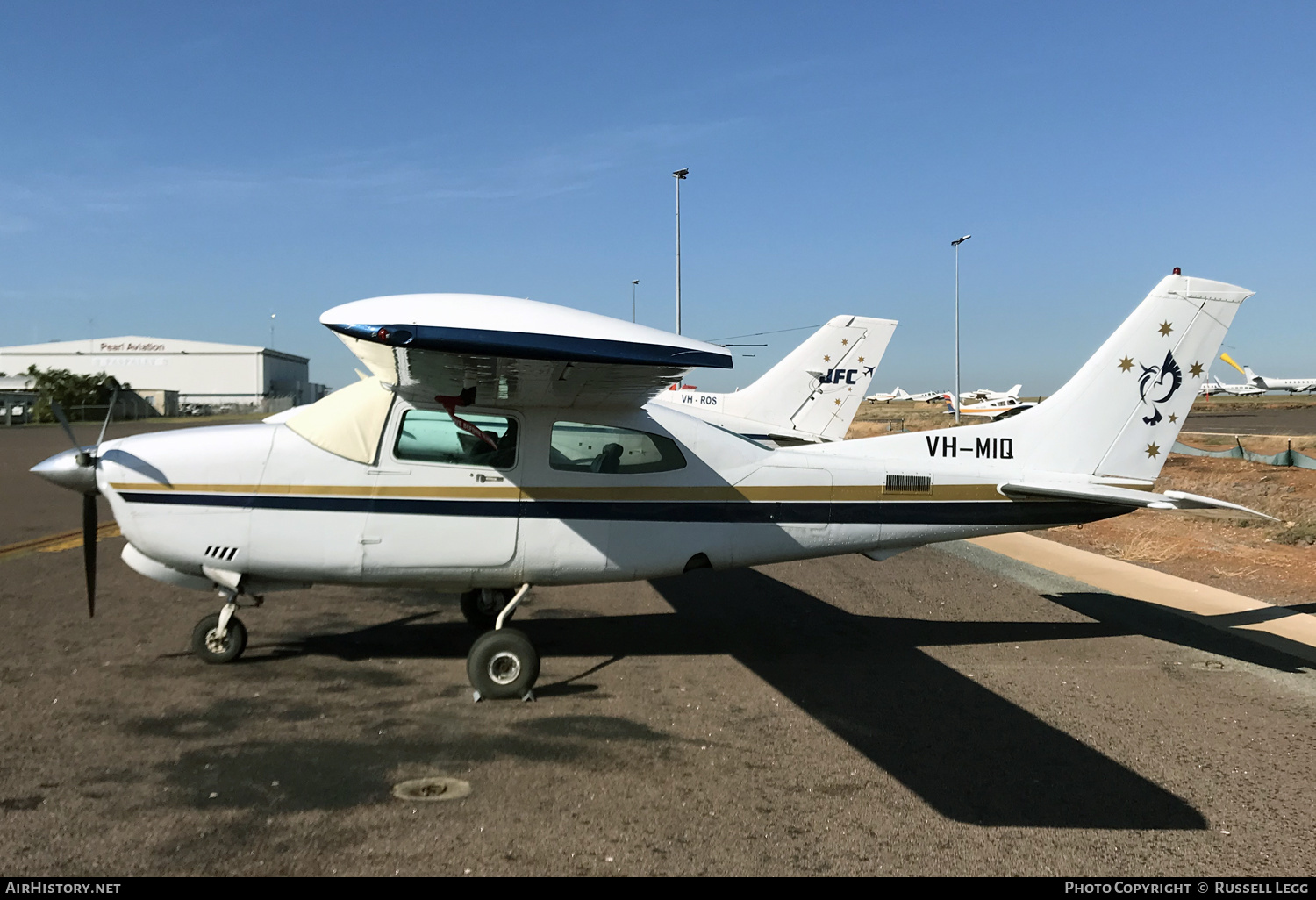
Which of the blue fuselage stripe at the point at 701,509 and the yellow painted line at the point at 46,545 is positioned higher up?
the blue fuselage stripe at the point at 701,509

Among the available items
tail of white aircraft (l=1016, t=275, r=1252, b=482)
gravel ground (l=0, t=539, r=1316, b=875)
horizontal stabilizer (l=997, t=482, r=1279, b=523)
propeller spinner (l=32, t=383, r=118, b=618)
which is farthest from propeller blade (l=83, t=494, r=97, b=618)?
tail of white aircraft (l=1016, t=275, r=1252, b=482)

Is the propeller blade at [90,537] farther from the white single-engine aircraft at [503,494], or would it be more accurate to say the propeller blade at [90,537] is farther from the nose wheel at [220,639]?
the nose wheel at [220,639]

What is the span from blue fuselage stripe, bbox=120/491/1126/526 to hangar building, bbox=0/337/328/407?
290 feet

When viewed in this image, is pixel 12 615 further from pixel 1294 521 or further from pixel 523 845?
→ pixel 1294 521

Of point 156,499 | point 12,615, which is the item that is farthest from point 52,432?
point 156,499

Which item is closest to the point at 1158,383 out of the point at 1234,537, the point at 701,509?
the point at 701,509

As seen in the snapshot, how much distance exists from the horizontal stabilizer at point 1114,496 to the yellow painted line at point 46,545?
1010cm

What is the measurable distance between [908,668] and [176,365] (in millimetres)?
101858

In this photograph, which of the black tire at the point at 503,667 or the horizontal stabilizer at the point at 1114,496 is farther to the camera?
the horizontal stabilizer at the point at 1114,496

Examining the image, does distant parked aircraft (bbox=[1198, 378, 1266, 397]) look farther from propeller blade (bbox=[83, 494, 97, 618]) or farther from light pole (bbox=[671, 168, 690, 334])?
propeller blade (bbox=[83, 494, 97, 618])

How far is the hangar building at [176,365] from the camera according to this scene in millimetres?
88812

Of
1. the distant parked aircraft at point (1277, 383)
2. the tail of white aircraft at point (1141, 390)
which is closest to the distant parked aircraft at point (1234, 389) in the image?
the distant parked aircraft at point (1277, 383)

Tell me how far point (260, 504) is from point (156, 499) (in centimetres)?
68

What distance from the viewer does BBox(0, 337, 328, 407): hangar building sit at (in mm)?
88812
